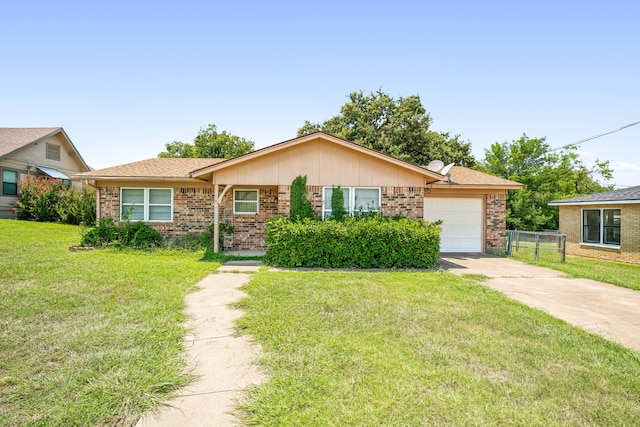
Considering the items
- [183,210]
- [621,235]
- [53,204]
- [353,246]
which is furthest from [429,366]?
[53,204]

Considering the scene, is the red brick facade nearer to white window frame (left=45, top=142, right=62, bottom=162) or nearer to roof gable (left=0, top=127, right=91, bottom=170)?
roof gable (left=0, top=127, right=91, bottom=170)

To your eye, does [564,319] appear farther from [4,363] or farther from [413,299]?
[4,363]

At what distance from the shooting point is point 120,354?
3191 millimetres

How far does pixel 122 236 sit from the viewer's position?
1102 centimetres

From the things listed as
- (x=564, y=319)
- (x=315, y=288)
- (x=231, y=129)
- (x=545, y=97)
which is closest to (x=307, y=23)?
(x=315, y=288)

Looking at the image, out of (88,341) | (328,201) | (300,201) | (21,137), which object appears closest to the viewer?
(88,341)

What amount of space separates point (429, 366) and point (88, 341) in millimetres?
3615

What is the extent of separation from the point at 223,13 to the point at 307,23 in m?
2.59

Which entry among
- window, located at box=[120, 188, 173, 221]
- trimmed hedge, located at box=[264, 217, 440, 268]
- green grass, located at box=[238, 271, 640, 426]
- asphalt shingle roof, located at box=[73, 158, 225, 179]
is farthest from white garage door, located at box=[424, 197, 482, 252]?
window, located at box=[120, 188, 173, 221]

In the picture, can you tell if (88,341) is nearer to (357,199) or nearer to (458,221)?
(357,199)

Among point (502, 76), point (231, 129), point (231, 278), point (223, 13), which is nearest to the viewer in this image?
point (231, 278)

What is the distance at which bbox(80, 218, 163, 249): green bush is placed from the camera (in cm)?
1086

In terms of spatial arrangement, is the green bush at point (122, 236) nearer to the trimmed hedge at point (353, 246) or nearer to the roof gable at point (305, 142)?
the roof gable at point (305, 142)

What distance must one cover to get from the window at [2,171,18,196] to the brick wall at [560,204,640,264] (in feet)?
97.6
